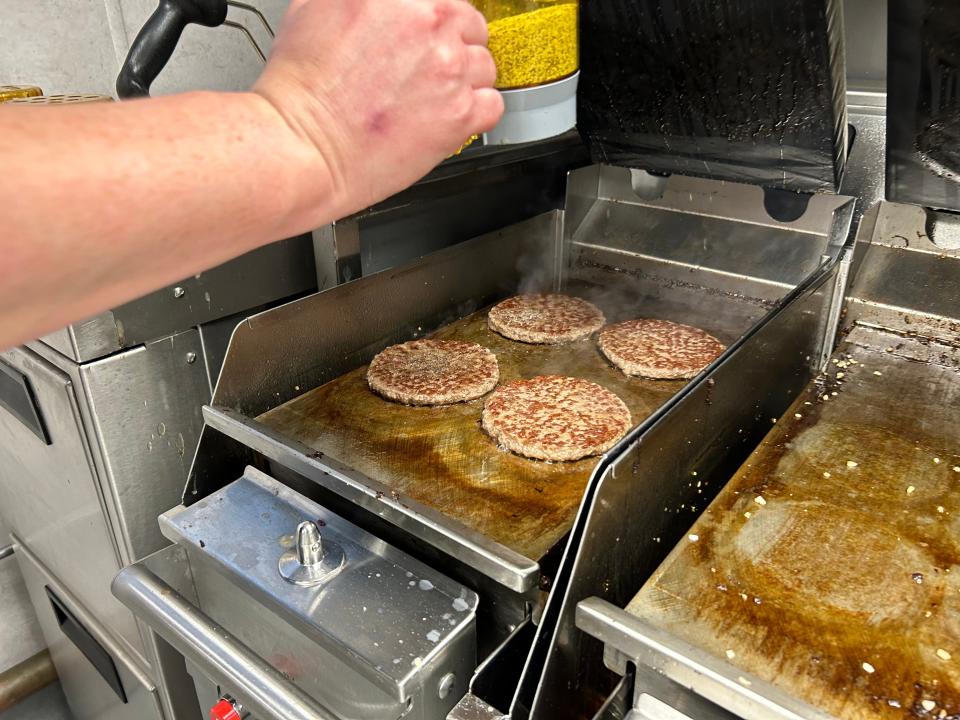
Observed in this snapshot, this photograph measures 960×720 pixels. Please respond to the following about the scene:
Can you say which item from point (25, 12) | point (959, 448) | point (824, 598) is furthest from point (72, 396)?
point (959, 448)

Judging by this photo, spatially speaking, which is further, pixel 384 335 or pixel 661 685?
pixel 384 335

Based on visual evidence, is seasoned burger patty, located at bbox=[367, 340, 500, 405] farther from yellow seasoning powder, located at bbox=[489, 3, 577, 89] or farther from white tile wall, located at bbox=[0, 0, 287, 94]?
white tile wall, located at bbox=[0, 0, 287, 94]

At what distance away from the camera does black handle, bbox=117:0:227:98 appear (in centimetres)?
128

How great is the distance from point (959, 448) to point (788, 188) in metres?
0.68

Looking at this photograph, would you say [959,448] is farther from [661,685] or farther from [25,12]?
[25,12]

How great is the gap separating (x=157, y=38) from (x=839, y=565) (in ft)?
5.02

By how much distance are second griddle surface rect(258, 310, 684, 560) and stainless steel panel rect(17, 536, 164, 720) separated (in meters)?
0.89

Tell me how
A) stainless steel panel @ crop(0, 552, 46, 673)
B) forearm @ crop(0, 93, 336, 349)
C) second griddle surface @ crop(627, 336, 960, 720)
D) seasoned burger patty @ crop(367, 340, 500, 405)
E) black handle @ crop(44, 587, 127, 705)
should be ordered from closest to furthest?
forearm @ crop(0, 93, 336, 349), second griddle surface @ crop(627, 336, 960, 720), seasoned burger patty @ crop(367, 340, 500, 405), black handle @ crop(44, 587, 127, 705), stainless steel panel @ crop(0, 552, 46, 673)

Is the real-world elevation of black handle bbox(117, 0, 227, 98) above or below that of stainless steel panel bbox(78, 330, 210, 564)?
above

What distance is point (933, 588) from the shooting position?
113 cm

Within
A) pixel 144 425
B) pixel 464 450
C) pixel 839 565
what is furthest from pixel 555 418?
pixel 144 425

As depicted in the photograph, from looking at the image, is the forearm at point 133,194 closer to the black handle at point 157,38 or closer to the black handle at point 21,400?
the black handle at point 157,38

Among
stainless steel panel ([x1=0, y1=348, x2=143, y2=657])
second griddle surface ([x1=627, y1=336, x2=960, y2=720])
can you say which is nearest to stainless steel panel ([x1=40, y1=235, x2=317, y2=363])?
stainless steel panel ([x1=0, y1=348, x2=143, y2=657])

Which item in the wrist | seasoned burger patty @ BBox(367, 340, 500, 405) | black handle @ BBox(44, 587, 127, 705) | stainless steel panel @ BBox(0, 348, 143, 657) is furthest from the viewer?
black handle @ BBox(44, 587, 127, 705)
